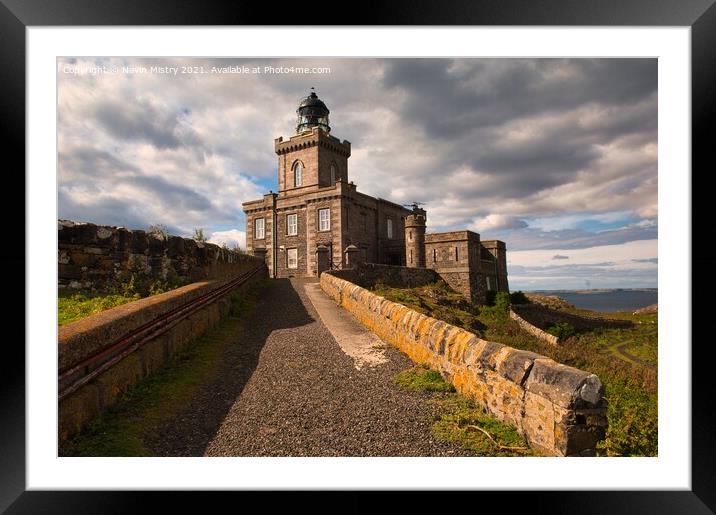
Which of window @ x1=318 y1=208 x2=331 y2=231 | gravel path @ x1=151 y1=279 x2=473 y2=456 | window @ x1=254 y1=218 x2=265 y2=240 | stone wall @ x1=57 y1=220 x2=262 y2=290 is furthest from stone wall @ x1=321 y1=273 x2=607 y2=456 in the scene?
window @ x1=254 y1=218 x2=265 y2=240

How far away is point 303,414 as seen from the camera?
390 cm

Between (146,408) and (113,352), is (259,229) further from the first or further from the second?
(146,408)

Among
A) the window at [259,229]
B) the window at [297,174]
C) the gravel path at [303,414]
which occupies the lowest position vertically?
the gravel path at [303,414]

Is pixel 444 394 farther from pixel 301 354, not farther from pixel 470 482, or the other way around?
pixel 301 354

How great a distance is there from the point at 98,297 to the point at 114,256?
0.71 m

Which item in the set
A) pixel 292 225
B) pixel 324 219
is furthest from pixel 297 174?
pixel 324 219

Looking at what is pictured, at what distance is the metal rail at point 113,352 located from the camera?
3.18m

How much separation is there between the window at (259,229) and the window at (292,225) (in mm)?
2534

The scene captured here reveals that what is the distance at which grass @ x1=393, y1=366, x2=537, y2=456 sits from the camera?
3.26 meters

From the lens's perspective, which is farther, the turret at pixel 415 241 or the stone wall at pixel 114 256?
the turret at pixel 415 241

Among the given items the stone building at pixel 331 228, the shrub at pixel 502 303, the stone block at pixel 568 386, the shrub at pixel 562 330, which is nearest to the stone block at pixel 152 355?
the stone block at pixel 568 386

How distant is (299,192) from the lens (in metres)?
31.3

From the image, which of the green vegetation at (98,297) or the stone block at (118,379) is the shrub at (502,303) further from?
the stone block at (118,379)

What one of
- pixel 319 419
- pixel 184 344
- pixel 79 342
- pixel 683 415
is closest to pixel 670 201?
pixel 683 415
